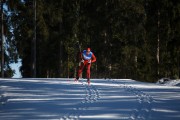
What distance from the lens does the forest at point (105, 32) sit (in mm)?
36719

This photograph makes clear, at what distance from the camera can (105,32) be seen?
3988 centimetres

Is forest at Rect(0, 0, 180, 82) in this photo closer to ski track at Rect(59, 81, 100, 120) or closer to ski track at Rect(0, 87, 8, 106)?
ski track at Rect(0, 87, 8, 106)

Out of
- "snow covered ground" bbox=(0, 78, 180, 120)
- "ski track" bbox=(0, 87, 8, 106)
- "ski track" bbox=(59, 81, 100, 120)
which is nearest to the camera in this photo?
"ski track" bbox=(59, 81, 100, 120)

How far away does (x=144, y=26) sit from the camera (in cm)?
3756

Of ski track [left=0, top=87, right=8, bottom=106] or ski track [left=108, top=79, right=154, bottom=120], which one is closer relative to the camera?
ski track [left=108, top=79, right=154, bottom=120]

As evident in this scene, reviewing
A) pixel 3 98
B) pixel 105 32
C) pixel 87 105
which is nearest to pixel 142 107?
pixel 87 105

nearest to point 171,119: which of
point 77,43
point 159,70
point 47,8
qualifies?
point 159,70

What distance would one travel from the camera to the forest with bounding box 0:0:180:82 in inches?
1446

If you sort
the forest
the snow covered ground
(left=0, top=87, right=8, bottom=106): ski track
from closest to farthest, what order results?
the snow covered ground → (left=0, top=87, right=8, bottom=106): ski track → the forest

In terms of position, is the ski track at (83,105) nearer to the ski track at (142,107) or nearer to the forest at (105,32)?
the ski track at (142,107)

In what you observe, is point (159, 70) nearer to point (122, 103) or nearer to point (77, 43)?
point (77, 43)

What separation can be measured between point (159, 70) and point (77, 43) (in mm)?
10050

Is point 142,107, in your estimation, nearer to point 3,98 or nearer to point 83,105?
point 83,105

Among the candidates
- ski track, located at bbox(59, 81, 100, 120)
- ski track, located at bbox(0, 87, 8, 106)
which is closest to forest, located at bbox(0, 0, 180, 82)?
ski track, located at bbox(0, 87, 8, 106)
